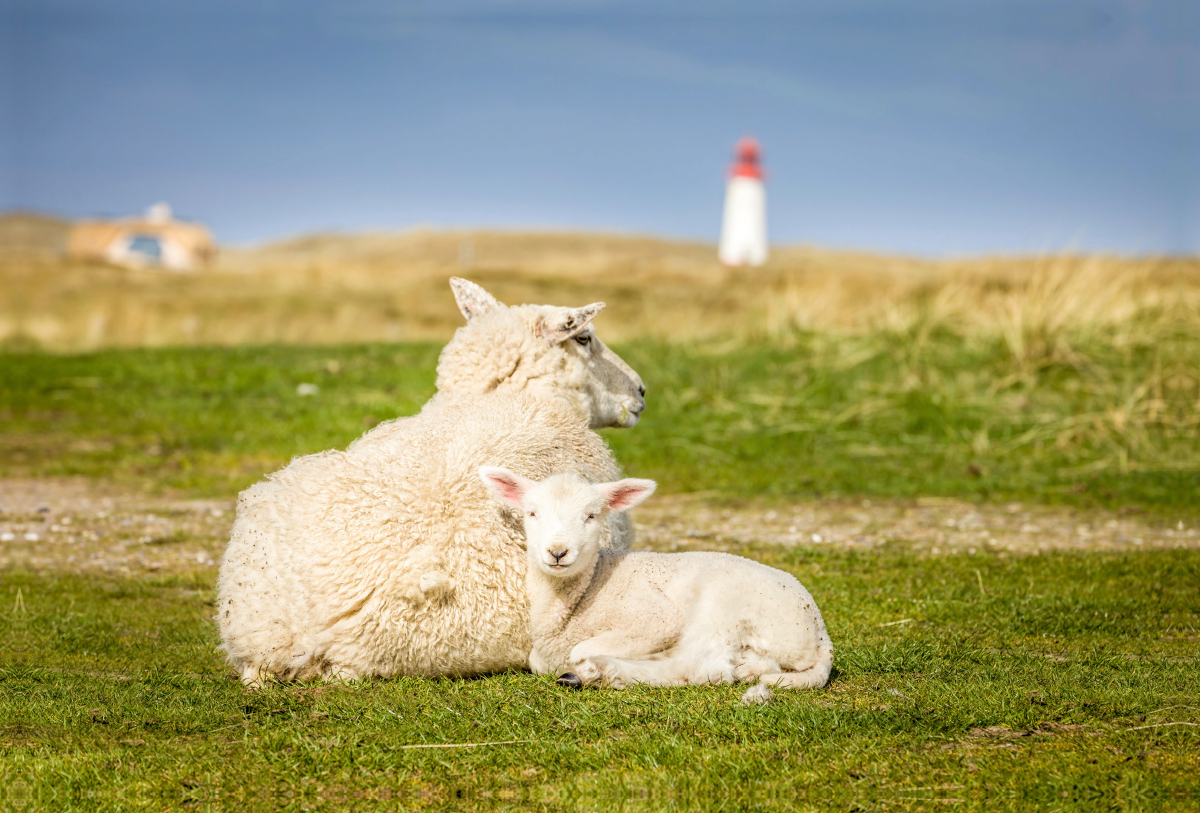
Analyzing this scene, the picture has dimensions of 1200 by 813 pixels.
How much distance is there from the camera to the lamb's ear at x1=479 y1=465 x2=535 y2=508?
5.60 meters

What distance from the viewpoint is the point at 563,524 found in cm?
542

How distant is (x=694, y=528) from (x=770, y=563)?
157 centimetres

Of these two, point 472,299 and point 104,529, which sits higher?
point 472,299

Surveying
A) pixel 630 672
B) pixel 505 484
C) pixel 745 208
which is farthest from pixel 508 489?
pixel 745 208

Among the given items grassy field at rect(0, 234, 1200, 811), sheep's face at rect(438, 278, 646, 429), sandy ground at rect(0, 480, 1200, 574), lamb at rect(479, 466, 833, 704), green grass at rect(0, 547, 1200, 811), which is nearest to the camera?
green grass at rect(0, 547, 1200, 811)

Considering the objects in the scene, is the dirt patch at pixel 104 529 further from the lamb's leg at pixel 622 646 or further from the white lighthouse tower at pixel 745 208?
the white lighthouse tower at pixel 745 208

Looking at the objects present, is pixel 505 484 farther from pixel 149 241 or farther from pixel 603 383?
pixel 149 241

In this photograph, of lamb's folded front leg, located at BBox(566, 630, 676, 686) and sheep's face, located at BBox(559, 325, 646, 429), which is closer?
lamb's folded front leg, located at BBox(566, 630, 676, 686)

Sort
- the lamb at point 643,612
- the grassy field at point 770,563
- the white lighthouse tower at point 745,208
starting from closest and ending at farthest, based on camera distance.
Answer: the grassy field at point 770,563 → the lamb at point 643,612 → the white lighthouse tower at point 745,208

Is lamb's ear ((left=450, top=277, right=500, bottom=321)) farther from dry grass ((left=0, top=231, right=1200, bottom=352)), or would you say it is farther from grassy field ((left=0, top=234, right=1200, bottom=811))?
dry grass ((left=0, top=231, right=1200, bottom=352))

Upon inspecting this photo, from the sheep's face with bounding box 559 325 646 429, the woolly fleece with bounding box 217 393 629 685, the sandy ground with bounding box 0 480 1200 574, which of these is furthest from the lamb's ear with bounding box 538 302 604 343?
the sandy ground with bounding box 0 480 1200 574

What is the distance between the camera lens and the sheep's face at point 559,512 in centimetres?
539

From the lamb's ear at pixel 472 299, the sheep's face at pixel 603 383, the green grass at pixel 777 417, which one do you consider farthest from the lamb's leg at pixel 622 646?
the green grass at pixel 777 417

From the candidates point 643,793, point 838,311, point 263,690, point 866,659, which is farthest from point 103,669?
point 838,311
